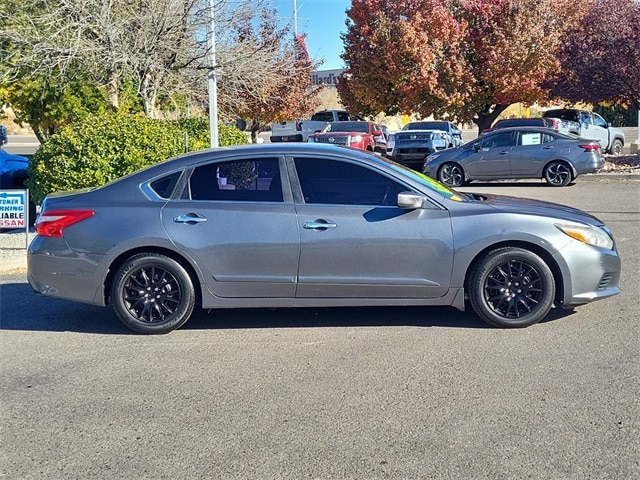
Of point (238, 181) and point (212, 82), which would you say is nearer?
point (238, 181)

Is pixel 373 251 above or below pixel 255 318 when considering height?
above

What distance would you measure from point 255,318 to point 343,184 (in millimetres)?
1577

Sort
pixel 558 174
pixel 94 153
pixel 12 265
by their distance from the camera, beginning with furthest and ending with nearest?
pixel 558 174
pixel 94 153
pixel 12 265

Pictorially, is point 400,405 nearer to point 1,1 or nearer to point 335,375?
point 335,375

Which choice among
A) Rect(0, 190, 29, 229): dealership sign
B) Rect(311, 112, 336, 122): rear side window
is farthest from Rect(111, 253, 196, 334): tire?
Rect(311, 112, 336, 122): rear side window

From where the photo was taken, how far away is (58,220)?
6578 mm

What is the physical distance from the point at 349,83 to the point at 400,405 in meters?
28.6

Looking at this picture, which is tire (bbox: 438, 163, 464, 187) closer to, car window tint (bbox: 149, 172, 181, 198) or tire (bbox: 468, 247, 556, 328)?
tire (bbox: 468, 247, 556, 328)

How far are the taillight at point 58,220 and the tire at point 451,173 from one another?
1378cm

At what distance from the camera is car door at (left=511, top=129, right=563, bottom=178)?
60.5 ft

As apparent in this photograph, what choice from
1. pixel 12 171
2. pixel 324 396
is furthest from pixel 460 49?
pixel 324 396

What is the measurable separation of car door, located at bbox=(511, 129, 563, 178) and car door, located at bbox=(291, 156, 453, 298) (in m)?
12.9

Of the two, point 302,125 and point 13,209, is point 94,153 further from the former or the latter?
point 302,125

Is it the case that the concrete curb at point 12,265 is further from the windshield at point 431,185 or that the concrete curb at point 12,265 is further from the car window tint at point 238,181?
the windshield at point 431,185
